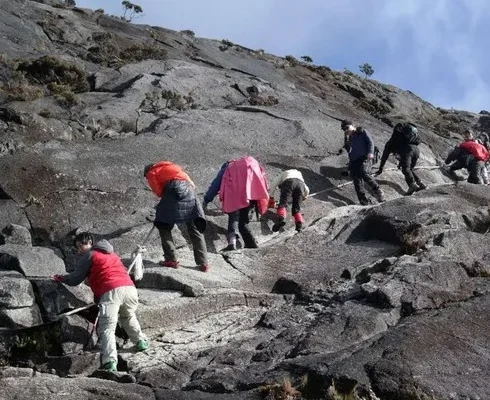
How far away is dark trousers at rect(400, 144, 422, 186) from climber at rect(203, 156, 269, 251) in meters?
5.11

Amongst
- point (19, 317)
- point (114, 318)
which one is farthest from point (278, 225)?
point (19, 317)

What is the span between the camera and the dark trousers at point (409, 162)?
18.0 metres

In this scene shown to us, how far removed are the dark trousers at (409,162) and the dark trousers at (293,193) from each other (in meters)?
3.97

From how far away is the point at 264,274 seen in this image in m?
12.8

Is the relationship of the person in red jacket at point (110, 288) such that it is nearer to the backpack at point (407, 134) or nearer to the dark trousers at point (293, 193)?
the dark trousers at point (293, 193)

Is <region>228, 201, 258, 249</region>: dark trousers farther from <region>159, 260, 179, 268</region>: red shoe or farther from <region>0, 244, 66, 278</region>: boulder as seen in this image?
<region>0, 244, 66, 278</region>: boulder

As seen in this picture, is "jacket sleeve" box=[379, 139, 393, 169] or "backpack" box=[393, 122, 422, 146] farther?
"jacket sleeve" box=[379, 139, 393, 169]

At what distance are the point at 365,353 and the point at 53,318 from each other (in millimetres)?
4529

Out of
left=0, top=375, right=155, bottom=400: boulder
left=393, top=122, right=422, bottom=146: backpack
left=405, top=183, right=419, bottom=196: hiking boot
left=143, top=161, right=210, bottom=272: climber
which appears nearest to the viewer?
left=0, top=375, right=155, bottom=400: boulder

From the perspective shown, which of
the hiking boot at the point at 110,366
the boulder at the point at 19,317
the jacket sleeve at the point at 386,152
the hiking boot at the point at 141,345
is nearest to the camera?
the hiking boot at the point at 110,366

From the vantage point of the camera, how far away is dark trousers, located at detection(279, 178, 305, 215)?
1515cm

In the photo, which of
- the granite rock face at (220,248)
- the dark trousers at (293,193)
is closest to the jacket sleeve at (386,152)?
the granite rock face at (220,248)

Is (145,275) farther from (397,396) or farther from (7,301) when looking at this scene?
(397,396)

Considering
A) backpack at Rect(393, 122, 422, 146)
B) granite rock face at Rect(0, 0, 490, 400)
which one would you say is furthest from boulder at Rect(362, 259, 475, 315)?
backpack at Rect(393, 122, 422, 146)
